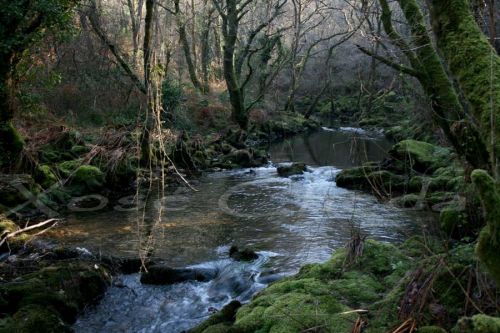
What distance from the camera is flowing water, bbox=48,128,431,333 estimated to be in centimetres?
682

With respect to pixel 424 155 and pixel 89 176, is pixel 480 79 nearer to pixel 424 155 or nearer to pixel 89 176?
pixel 89 176

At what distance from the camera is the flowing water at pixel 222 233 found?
682 centimetres

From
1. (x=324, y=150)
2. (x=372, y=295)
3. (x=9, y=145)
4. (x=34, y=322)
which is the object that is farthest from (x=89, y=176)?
(x=324, y=150)

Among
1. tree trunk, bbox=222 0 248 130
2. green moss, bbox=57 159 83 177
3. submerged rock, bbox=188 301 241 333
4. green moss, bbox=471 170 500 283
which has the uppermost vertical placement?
tree trunk, bbox=222 0 248 130

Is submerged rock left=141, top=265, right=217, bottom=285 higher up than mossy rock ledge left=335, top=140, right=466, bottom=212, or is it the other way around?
mossy rock ledge left=335, top=140, right=466, bottom=212

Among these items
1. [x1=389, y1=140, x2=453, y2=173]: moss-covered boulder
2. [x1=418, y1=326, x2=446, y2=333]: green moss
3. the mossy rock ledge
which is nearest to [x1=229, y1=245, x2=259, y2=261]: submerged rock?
the mossy rock ledge

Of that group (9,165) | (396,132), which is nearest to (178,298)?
(9,165)

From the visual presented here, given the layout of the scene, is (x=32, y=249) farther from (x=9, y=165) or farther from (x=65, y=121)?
(x=65, y=121)

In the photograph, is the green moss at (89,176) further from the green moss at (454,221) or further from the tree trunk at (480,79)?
the tree trunk at (480,79)

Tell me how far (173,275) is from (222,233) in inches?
92.1

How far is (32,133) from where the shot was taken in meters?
15.2

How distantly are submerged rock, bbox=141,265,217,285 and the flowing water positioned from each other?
0.12 metres

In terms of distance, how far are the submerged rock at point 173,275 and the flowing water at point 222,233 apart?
0.40ft

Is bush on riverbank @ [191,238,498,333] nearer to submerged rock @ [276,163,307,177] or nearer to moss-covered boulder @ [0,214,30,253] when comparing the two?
moss-covered boulder @ [0,214,30,253]
